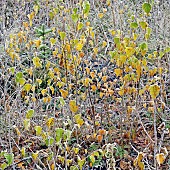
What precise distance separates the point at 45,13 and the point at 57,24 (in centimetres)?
75

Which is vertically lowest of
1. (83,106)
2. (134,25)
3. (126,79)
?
(83,106)

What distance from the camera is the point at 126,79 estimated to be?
252cm

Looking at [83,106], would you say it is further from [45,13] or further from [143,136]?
[45,13]

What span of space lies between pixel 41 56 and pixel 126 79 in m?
1.46

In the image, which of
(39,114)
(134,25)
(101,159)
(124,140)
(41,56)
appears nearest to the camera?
(134,25)

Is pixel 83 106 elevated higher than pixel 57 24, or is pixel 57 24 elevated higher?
pixel 57 24

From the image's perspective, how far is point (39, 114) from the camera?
2814 millimetres

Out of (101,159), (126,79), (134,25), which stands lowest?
(101,159)

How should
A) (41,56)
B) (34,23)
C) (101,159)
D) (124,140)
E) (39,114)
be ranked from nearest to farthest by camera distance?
(101,159) → (124,140) → (39,114) → (41,56) → (34,23)

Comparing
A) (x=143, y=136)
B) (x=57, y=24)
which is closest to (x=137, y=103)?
(x=143, y=136)

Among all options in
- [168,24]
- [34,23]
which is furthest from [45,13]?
[168,24]

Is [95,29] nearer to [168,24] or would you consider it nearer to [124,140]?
[168,24]

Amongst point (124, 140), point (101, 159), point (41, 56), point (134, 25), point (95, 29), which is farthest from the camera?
point (95, 29)

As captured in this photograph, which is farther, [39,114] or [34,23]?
[34,23]
